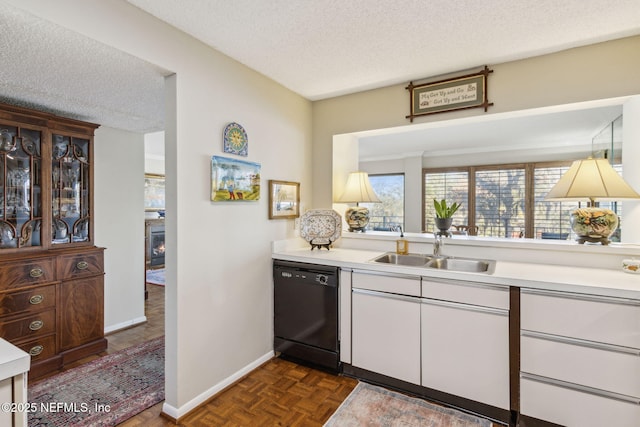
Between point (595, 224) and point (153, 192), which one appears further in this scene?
point (153, 192)

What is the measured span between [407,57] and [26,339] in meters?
3.45

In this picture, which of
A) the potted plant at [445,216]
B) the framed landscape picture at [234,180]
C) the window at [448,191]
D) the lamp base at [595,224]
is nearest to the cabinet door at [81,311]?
the framed landscape picture at [234,180]

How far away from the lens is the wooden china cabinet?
2.32m

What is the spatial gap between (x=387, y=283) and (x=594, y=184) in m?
1.47

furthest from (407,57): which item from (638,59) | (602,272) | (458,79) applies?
(602,272)

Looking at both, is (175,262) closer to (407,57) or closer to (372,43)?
(372,43)

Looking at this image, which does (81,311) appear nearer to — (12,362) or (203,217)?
(203,217)

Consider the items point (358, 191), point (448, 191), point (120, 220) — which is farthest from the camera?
point (448, 191)

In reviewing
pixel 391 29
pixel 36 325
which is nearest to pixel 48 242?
pixel 36 325

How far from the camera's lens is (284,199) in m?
2.80

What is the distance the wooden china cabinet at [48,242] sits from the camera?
7.61 ft

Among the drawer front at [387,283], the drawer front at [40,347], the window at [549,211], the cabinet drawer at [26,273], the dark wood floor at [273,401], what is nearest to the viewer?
the dark wood floor at [273,401]

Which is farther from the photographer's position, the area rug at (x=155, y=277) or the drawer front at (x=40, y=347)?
the area rug at (x=155, y=277)

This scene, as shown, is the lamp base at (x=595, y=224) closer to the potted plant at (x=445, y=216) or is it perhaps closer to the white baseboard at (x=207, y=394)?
the potted plant at (x=445, y=216)
